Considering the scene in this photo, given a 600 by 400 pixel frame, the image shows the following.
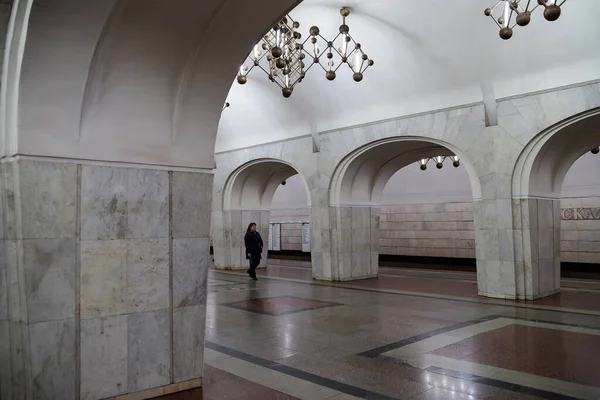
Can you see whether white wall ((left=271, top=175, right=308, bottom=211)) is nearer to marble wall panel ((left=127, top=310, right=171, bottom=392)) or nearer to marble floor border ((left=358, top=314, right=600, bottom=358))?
marble floor border ((left=358, top=314, right=600, bottom=358))

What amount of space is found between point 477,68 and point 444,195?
7458mm

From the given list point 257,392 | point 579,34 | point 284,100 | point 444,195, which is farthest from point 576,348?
point 444,195

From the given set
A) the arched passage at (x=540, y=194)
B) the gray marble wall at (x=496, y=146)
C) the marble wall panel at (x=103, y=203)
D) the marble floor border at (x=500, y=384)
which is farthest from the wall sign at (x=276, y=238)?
the marble wall panel at (x=103, y=203)

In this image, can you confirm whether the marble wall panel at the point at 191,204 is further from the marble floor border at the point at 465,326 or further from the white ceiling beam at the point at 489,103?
the white ceiling beam at the point at 489,103

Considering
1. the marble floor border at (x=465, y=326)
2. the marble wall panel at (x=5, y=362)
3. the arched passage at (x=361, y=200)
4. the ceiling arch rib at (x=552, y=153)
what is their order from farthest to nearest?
the arched passage at (x=361, y=200), the ceiling arch rib at (x=552, y=153), the marble floor border at (x=465, y=326), the marble wall panel at (x=5, y=362)

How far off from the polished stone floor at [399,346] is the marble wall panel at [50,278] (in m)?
1.21

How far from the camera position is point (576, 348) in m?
5.44

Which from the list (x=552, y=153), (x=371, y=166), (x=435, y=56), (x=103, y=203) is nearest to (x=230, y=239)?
(x=371, y=166)

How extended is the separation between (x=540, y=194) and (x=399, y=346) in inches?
209

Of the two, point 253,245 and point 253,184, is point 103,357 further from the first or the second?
point 253,184

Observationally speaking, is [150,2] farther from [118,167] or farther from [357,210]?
[357,210]

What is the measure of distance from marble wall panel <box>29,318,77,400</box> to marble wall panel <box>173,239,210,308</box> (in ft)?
2.86

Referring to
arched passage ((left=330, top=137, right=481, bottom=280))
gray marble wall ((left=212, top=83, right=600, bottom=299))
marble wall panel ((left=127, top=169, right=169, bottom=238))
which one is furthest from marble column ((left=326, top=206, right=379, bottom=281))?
marble wall panel ((left=127, top=169, right=169, bottom=238))

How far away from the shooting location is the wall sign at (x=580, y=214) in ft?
43.8
